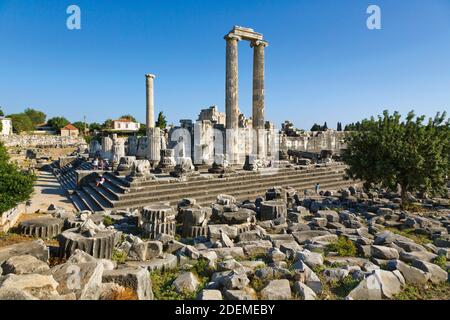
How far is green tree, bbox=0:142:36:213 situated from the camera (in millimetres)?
6988

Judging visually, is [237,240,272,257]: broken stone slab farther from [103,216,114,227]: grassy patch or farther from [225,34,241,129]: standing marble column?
[225,34,241,129]: standing marble column

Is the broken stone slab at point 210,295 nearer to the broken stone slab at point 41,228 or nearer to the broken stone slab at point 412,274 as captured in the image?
the broken stone slab at point 412,274

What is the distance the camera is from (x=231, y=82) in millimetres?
19422

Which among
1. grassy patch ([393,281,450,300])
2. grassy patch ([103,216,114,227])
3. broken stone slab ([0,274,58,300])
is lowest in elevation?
grassy patch ([393,281,450,300])

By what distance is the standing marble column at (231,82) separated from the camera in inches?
742

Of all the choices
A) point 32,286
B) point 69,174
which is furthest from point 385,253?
point 69,174

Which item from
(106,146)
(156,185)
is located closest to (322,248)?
(156,185)

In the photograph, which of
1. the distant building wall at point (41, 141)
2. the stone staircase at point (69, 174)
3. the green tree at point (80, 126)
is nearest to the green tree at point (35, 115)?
the green tree at point (80, 126)

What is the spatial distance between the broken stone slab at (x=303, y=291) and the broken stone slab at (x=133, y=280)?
1959 millimetres

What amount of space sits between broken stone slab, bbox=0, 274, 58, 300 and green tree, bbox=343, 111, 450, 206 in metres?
9.61

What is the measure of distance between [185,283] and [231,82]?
1695 cm

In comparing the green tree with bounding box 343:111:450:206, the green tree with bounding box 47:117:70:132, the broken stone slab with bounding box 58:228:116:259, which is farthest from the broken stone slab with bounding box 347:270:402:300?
the green tree with bounding box 47:117:70:132
